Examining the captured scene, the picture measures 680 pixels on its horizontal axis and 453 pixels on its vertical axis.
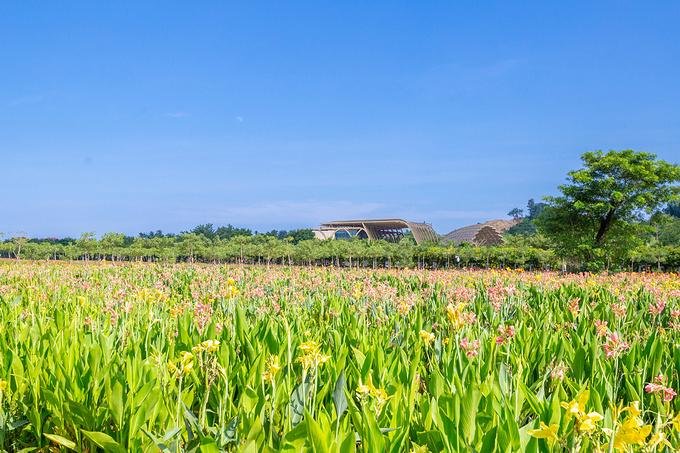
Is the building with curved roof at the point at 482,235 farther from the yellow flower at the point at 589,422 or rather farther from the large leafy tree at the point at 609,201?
the yellow flower at the point at 589,422

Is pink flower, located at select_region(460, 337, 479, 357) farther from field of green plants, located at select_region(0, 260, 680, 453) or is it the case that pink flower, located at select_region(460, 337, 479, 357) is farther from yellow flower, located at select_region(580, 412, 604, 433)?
yellow flower, located at select_region(580, 412, 604, 433)

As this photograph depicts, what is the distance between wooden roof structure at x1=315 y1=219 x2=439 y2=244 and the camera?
282ft

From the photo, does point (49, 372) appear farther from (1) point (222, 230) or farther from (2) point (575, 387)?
(1) point (222, 230)

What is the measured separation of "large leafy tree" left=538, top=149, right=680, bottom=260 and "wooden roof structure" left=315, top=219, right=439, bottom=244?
6283cm

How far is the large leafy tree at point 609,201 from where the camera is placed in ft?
65.0

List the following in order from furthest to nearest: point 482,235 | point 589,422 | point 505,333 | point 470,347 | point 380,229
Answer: point 380,229, point 482,235, point 505,333, point 470,347, point 589,422

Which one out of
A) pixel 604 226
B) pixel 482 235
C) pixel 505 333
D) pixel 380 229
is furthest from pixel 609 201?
pixel 380 229

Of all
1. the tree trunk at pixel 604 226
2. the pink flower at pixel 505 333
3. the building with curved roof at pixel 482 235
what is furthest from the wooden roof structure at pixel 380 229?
the pink flower at pixel 505 333

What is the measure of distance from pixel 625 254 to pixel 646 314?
19.4 metres

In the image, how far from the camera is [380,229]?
94062 millimetres

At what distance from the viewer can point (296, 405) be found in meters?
1.81

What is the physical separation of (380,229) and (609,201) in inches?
2913

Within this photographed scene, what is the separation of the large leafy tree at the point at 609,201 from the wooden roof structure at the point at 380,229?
206ft

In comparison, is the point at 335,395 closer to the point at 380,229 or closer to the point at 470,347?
the point at 470,347
